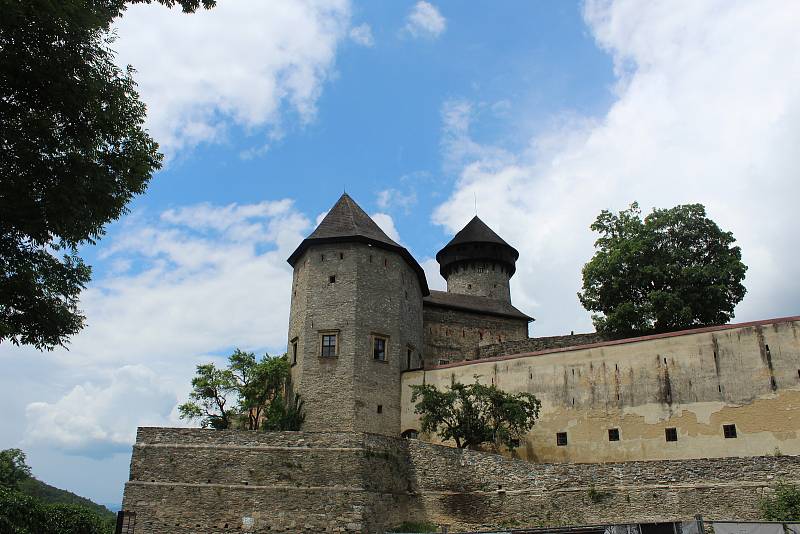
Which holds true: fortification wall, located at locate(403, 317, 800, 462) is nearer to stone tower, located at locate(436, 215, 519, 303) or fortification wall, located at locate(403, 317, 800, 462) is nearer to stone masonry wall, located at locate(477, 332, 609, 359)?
stone masonry wall, located at locate(477, 332, 609, 359)

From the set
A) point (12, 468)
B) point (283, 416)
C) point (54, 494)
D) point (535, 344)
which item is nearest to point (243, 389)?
point (283, 416)

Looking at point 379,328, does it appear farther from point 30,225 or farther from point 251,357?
point 30,225

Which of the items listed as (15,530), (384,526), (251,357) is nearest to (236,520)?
(384,526)

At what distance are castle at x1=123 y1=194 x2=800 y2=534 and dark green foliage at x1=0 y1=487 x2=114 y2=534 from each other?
1.53 metres

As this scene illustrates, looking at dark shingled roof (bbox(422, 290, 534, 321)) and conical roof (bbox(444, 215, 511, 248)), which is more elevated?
conical roof (bbox(444, 215, 511, 248))

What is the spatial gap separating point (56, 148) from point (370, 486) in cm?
1558

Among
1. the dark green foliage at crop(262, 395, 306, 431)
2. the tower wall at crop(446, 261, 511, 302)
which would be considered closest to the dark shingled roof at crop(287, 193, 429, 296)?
the dark green foliage at crop(262, 395, 306, 431)

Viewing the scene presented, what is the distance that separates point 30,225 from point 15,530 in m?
11.3

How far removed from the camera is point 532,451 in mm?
26719

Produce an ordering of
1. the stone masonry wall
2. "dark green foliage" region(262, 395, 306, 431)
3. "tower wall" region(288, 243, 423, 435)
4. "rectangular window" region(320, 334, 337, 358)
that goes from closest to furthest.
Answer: "dark green foliage" region(262, 395, 306, 431)
"tower wall" region(288, 243, 423, 435)
"rectangular window" region(320, 334, 337, 358)
the stone masonry wall

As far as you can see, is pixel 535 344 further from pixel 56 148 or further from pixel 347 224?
pixel 56 148

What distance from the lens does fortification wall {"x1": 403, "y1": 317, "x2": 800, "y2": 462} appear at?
884 inches

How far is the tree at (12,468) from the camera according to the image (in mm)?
49062

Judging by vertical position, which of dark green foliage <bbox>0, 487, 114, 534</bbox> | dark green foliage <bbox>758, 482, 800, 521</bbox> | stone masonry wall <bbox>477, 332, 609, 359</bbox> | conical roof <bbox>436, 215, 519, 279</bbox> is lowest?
dark green foliage <bbox>0, 487, 114, 534</bbox>
